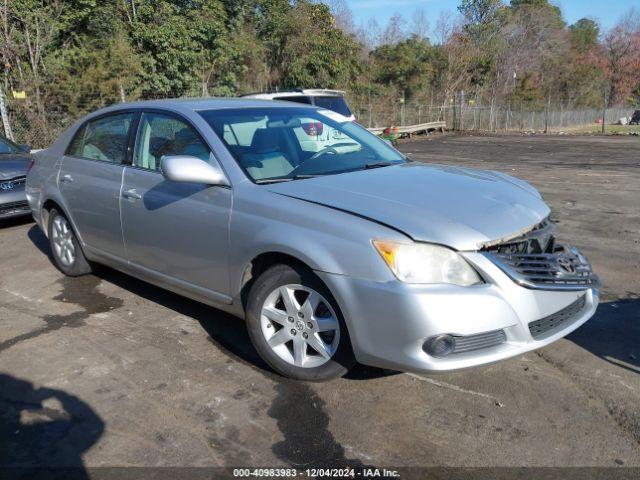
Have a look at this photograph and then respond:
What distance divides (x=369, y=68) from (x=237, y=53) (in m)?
12.3

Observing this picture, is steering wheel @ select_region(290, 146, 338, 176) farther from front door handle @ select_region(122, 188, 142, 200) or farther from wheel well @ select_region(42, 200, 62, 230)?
wheel well @ select_region(42, 200, 62, 230)

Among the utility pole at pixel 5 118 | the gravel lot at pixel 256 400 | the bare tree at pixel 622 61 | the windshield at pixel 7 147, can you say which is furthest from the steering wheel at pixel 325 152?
the bare tree at pixel 622 61

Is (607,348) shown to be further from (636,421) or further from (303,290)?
(303,290)

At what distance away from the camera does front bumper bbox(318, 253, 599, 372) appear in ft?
9.69

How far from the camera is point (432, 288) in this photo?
2967mm

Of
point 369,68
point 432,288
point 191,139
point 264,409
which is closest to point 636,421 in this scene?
point 432,288

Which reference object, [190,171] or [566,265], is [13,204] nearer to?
[190,171]

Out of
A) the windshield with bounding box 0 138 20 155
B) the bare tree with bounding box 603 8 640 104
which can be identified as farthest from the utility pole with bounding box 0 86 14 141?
the bare tree with bounding box 603 8 640 104

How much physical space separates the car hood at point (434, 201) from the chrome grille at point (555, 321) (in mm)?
516

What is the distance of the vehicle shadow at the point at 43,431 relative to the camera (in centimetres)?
280

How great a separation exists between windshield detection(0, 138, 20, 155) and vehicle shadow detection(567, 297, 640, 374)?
8.65 m

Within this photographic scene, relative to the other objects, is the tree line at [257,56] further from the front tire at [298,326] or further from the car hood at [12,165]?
the front tire at [298,326]

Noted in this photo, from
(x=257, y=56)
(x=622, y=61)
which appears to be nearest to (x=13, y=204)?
(x=257, y=56)

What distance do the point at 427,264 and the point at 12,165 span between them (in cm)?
751
